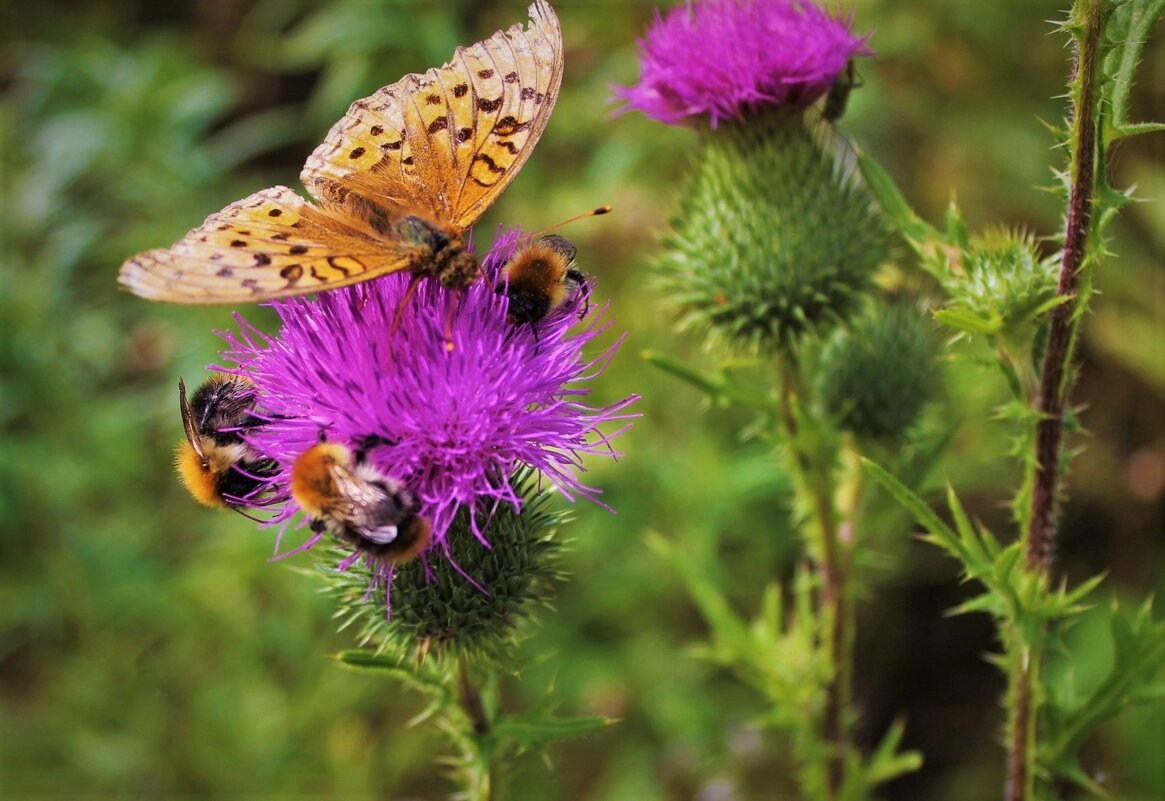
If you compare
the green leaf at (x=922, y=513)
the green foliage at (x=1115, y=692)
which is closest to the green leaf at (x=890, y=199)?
the green leaf at (x=922, y=513)

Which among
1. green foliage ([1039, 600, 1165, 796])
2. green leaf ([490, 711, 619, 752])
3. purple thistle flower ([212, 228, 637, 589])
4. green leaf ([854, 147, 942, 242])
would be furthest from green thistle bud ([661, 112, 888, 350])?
green leaf ([490, 711, 619, 752])

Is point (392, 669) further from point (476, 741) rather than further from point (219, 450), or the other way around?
point (219, 450)

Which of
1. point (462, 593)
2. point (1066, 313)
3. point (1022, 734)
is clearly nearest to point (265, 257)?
point (462, 593)

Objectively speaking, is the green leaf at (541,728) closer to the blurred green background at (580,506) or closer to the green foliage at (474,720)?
the green foliage at (474,720)

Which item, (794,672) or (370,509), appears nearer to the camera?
(370,509)

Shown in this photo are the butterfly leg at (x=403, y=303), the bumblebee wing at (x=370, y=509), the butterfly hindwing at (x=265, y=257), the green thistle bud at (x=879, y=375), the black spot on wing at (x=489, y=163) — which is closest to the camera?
the butterfly hindwing at (x=265, y=257)

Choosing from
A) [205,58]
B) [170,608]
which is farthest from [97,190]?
[170,608]

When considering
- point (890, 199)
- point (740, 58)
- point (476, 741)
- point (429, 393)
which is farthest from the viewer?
point (740, 58)
